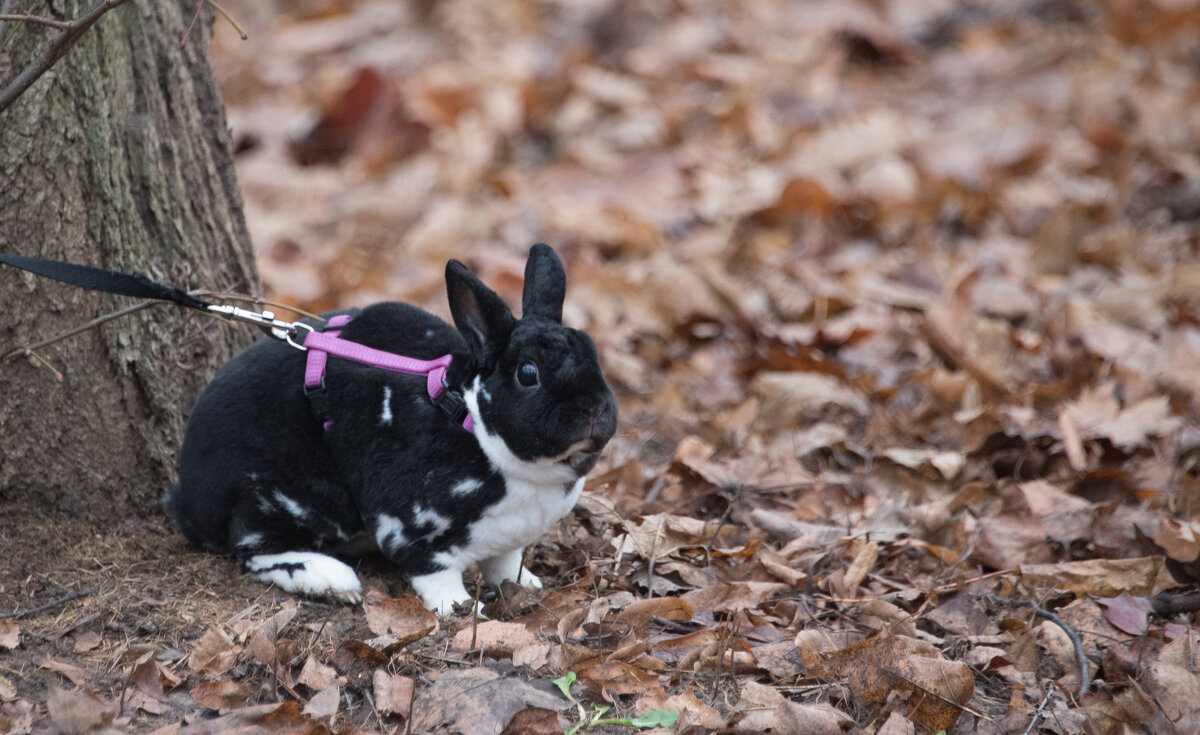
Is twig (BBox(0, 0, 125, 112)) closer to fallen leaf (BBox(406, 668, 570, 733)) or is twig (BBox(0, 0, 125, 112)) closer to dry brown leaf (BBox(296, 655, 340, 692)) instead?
dry brown leaf (BBox(296, 655, 340, 692))

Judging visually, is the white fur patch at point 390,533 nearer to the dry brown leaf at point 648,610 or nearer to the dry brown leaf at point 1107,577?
the dry brown leaf at point 648,610

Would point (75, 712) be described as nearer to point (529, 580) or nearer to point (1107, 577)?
point (529, 580)

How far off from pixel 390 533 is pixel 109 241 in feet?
3.94

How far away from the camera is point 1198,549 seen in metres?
3.12

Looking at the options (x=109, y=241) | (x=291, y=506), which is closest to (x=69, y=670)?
(x=291, y=506)

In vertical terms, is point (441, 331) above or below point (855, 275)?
above

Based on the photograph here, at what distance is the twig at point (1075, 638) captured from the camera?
107 inches

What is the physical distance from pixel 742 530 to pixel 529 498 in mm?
976

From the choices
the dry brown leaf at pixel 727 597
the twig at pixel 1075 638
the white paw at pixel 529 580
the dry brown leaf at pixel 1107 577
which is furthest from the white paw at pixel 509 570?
the dry brown leaf at pixel 1107 577

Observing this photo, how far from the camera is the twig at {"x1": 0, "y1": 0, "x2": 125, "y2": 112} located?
7.98 feet

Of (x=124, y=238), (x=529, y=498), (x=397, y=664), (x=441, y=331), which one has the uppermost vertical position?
(x=124, y=238)

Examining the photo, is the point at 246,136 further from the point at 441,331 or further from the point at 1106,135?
the point at 1106,135

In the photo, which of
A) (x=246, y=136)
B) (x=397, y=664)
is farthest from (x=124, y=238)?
(x=246, y=136)

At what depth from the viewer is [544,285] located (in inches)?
111
